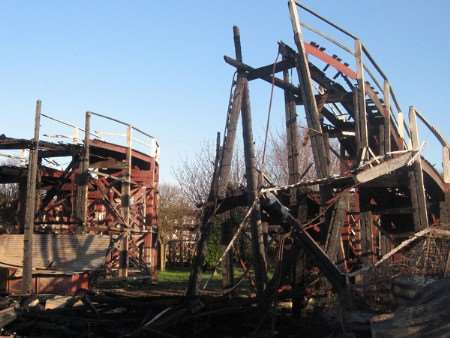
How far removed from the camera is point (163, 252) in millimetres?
29953

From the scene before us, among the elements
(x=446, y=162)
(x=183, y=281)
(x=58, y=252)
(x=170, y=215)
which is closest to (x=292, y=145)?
(x=446, y=162)

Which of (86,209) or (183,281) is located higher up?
(86,209)

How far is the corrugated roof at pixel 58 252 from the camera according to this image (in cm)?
1647

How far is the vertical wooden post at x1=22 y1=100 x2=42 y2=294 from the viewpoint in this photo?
13641 mm

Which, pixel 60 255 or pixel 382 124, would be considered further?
pixel 60 255

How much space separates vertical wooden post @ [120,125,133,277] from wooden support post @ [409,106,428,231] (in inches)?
463

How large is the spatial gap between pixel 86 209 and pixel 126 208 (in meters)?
2.34

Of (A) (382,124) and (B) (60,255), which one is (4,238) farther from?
(A) (382,124)

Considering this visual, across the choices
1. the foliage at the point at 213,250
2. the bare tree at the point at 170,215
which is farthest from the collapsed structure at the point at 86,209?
the bare tree at the point at 170,215

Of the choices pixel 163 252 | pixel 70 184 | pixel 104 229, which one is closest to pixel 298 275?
pixel 104 229

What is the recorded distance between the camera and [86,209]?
19922mm

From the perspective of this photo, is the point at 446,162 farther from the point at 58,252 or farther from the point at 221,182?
the point at 58,252

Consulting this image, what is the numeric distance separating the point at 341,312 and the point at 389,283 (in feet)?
3.71

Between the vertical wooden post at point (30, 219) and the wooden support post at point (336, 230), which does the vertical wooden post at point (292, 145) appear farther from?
the vertical wooden post at point (30, 219)
